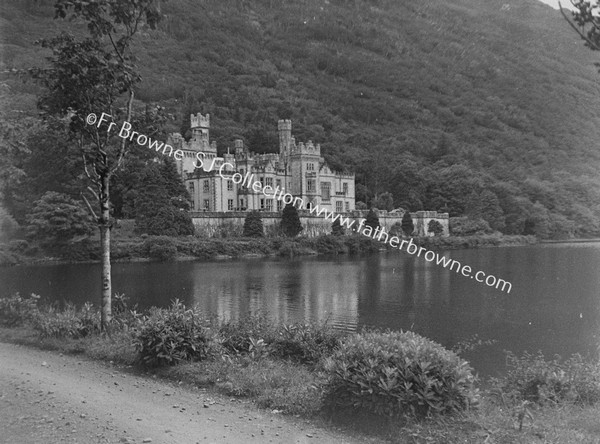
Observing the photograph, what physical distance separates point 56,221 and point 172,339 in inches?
1429

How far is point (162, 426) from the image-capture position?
559cm

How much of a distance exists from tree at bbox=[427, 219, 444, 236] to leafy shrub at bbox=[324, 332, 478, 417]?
62.0 meters

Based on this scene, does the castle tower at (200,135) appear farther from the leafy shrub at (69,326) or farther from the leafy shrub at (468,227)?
the leafy shrub at (69,326)

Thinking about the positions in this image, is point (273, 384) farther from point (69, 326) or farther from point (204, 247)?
point (204, 247)

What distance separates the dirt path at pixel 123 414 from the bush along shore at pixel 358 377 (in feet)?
1.23

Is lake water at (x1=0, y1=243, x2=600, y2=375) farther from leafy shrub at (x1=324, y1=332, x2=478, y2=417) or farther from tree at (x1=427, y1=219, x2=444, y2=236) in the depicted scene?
tree at (x1=427, y1=219, x2=444, y2=236)

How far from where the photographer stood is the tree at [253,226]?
173 ft

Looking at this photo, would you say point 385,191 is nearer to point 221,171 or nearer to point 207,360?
point 221,171

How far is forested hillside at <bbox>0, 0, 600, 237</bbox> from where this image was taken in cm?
6856

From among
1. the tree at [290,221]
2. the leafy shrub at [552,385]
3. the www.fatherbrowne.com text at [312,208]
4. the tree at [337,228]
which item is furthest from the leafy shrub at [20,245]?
the leafy shrub at [552,385]

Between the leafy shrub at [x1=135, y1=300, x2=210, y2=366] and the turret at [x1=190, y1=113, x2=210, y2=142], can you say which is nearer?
the leafy shrub at [x1=135, y1=300, x2=210, y2=366]

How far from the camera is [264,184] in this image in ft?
198

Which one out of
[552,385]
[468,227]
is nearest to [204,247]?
[468,227]

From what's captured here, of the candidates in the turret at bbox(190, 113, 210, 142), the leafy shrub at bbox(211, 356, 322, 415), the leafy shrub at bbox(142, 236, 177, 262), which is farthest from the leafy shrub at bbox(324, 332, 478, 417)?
the turret at bbox(190, 113, 210, 142)
